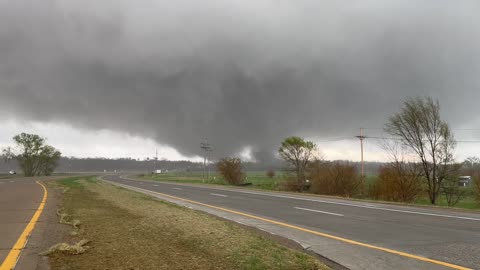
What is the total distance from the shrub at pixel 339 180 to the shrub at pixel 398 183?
4.06m

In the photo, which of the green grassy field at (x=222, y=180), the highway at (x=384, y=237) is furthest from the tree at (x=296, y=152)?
the highway at (x=384, y=237)

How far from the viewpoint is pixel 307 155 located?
54594 mm

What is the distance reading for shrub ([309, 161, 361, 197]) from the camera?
38969mm

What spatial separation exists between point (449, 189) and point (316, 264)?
3355cm

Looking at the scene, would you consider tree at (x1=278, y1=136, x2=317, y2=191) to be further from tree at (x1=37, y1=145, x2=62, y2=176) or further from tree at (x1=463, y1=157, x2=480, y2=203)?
tree at (x1=37, y1=145, x2=62, y2=176)

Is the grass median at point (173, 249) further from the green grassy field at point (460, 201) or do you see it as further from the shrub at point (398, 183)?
the green grassy field at point (460, 201)

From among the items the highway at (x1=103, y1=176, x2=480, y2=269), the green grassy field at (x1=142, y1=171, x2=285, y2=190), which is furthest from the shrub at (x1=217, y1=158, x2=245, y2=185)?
the highway at (x1=103, y1=176, x2=480, y2=269)

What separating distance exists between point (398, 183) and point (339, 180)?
23.6 feet

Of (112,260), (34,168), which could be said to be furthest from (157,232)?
(34,168)

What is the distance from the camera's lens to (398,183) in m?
33.3

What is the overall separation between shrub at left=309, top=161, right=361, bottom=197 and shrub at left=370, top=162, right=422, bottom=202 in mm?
4056

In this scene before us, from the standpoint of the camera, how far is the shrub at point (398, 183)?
33.2 m

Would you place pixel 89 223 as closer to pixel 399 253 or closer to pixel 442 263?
pixel 399 253

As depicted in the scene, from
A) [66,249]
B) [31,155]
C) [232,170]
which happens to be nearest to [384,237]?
[66,249]
